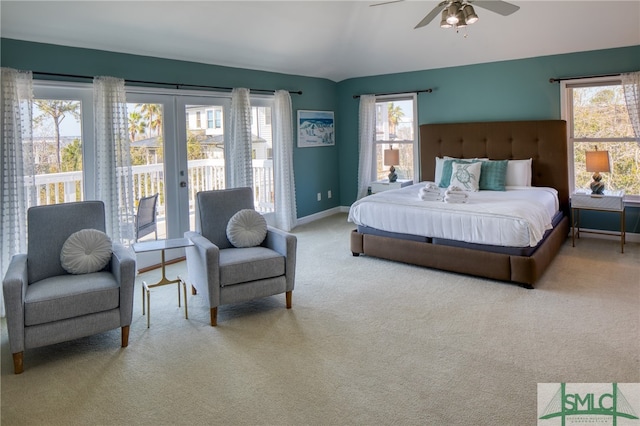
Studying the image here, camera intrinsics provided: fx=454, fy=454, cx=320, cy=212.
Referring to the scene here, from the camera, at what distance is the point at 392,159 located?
7.12 meters

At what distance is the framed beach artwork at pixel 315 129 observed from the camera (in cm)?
724

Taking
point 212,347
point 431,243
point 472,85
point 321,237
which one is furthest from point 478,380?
point 472,85

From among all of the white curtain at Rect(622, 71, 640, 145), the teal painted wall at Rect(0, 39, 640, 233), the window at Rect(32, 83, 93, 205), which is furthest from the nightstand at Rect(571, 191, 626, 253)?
the window at Rect(32, 83, 93, 205)

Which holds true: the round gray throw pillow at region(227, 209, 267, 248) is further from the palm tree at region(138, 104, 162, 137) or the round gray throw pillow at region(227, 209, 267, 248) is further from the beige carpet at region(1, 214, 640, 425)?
the palm tree at region(138, 104, 162, 137)

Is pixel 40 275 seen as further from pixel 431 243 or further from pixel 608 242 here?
pixel 608 242

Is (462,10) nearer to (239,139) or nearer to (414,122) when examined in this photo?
A: (239,139)

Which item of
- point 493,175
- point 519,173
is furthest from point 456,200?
point 519,173

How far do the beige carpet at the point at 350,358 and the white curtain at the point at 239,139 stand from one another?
2.08 m

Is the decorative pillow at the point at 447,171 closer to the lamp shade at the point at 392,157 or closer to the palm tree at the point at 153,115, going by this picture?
the lamp shade at the point at 392,157

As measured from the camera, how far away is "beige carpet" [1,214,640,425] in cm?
243

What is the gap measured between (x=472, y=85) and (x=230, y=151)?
360cm

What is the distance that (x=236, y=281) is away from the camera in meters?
3.57

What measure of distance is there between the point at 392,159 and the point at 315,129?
139 cm

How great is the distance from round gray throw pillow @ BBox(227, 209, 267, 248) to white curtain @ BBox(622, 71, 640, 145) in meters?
4.56
